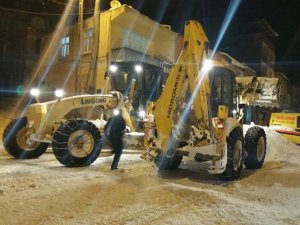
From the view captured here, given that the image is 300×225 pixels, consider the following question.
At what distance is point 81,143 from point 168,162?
7.30 ft

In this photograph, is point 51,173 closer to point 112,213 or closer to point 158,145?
point 158,145

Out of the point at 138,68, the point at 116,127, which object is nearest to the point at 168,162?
the point at 116,127

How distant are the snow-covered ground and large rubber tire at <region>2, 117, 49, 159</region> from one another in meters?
0.36

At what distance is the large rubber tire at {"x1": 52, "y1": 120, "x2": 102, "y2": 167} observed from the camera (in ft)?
29.4

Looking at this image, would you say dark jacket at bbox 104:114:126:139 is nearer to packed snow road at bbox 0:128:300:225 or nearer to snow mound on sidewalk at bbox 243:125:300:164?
packed snow road at bbox 0:128:300:225

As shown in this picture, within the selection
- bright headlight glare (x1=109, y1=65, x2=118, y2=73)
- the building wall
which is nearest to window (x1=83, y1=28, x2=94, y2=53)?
the building wall

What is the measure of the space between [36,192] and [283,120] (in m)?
12.5

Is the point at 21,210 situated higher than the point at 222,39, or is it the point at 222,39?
the point at 222,39

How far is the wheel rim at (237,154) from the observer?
859 cm

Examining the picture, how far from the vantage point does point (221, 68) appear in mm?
9000

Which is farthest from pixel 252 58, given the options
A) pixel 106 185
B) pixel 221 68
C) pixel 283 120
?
pixel 106 185

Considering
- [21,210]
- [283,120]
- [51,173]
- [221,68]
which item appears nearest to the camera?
[21,210]

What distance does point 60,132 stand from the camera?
29.5 feet

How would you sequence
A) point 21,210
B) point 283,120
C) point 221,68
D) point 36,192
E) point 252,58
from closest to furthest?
1. point 21,210
2. point 36,192
3. point 221,68
4. point 283,120
5. point 252,58
